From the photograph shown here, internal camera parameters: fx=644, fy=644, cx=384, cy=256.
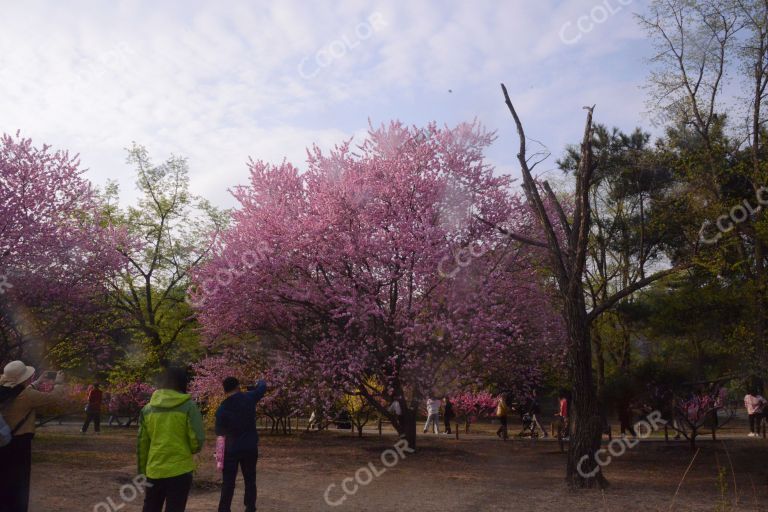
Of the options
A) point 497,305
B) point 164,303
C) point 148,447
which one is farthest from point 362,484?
point 164,303

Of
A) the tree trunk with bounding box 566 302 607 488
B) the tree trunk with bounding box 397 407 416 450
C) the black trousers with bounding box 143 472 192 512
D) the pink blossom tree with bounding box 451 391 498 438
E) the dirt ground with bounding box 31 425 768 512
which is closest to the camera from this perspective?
the black trousers with bounding box 143 472 192 512

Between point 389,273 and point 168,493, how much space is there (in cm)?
934

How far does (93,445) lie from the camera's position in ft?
57.6

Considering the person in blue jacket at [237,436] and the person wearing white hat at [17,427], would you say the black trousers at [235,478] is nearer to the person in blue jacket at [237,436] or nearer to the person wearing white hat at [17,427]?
the person in blue jacket at [237,436]

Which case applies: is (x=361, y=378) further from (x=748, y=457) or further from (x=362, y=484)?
(x=748, y=457)

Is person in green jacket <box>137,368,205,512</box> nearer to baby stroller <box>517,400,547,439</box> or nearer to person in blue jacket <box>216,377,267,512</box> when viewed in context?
person in blue jacket <box>216,377,267,512</box>

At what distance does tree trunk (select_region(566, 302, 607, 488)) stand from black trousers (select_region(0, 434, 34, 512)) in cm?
804

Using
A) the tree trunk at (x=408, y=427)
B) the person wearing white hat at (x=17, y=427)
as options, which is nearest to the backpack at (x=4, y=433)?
the person wearing white hat at (x=17, y=427)

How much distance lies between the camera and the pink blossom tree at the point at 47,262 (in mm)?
14055

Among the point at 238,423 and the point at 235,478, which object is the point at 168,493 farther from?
the point at 235,478

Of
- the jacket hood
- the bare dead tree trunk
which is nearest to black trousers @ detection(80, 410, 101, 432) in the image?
the bare dead tree trunk

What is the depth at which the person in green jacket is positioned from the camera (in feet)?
18.6

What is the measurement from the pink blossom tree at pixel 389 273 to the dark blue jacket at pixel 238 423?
20.6ft

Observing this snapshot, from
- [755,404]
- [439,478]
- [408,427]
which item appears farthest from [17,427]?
[755,404]
